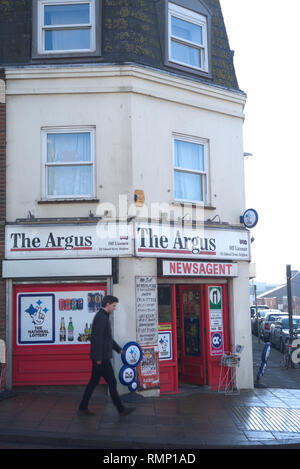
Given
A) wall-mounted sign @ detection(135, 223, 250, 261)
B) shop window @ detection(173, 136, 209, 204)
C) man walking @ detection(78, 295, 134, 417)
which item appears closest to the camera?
man walking @ detection(78, 295, 134, 417)

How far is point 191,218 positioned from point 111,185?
1998 mm

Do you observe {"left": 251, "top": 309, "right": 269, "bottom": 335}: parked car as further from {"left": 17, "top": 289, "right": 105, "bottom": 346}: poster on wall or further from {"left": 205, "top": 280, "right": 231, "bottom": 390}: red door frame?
{"left": 17, "top": 289, "right": 105, "bottom": 346}: poster on wall

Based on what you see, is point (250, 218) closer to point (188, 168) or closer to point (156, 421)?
point (188, 168)

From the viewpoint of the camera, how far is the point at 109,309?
30.5 ft

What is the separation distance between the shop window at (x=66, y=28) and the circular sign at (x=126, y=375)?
6571 mm

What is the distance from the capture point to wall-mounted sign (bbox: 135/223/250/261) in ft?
37.3

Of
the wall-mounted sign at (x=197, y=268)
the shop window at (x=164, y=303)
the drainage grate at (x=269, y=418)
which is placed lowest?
the drainage grate at (x=269, y=418)

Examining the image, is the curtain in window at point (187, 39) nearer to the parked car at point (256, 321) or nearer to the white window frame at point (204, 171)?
the white window frame at point (204, 171)

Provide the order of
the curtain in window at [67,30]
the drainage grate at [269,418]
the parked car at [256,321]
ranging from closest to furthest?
the drainage grate at [269,418], the curtain in window at [67,30], the parked car at [256,321]

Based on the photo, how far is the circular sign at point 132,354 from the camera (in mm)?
10422

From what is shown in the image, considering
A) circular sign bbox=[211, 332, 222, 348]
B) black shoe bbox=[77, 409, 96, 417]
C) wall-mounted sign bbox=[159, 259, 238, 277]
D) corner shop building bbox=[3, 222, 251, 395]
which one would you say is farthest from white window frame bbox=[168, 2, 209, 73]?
black shoe bbox=[77, 409, 96, 417]

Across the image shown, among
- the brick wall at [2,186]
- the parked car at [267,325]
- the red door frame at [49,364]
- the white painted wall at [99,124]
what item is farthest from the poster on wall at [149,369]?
the parked car at [267,325]

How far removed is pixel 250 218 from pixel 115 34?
199 inches
